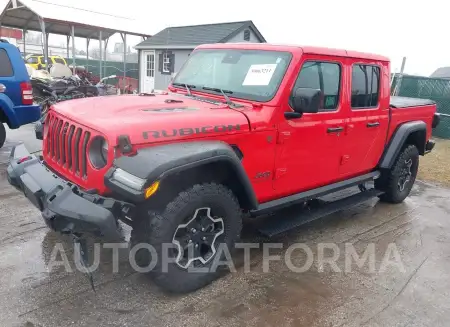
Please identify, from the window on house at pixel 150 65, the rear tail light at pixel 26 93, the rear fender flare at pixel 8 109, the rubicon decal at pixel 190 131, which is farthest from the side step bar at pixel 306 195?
the window on house at pixel 150 65

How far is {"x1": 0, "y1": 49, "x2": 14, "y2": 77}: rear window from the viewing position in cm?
648

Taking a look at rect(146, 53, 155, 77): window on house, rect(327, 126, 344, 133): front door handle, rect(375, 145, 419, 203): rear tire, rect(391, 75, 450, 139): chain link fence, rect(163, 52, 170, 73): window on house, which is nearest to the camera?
rect(327, 126, 344, 133): front door handle

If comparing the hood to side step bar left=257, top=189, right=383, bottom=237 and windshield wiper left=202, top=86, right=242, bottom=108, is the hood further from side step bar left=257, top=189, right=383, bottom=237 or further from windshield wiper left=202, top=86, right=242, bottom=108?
side step bar left=257, top=189, right=383, bottom=237

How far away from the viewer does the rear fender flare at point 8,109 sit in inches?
250

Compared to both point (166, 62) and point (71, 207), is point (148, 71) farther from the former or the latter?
point (71, 207)

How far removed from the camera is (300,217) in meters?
3.88

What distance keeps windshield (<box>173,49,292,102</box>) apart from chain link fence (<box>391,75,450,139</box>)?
9.06 meters

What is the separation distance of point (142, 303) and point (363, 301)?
1792mm

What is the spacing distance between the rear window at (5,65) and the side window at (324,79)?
537 cm

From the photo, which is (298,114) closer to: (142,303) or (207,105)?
(207,105)

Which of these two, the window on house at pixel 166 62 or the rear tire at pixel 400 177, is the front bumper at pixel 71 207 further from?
the window on house at pixel 166 62

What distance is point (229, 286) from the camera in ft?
10.5

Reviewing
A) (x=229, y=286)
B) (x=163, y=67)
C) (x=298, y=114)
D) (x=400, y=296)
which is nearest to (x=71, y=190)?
(x=229, y=286)

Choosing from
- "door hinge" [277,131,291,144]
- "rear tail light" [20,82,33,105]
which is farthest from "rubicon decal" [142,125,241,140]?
"rear tail light" [20,82,33,105]
